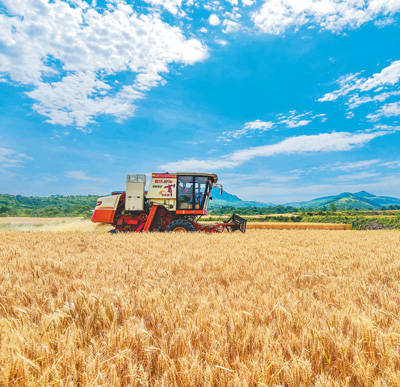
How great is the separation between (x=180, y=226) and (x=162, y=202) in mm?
1911

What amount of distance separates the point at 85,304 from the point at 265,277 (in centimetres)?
253

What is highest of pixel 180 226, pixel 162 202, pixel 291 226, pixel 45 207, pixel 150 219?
pixel 162 202

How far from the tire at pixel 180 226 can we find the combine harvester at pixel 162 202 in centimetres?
75

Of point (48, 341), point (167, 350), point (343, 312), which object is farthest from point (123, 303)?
point (343, 312)

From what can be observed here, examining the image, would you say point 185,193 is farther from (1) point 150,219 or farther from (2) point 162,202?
(1) point 150,219

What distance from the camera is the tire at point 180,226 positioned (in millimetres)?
12082

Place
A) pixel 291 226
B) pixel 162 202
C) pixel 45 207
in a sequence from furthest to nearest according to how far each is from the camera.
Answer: pixel 45 207
pixel 291 226
pixel 162 202

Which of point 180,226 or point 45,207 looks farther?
point 45,207

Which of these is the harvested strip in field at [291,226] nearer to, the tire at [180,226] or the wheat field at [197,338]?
the tire at [180,226]

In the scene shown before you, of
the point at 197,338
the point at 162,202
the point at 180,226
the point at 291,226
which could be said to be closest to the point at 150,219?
the point at 162,202

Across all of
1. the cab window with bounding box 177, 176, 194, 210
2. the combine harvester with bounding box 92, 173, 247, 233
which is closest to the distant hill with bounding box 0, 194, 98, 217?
the combine harvester with bounding box 92, 173, 247, 233

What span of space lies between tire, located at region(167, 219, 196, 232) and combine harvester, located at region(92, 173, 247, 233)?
0.75 m

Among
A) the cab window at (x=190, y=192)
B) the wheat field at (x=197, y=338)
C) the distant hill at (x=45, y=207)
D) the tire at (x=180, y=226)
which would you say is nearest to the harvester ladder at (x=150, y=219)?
the tire at (x=180, y=226)

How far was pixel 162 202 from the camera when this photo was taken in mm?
13062
